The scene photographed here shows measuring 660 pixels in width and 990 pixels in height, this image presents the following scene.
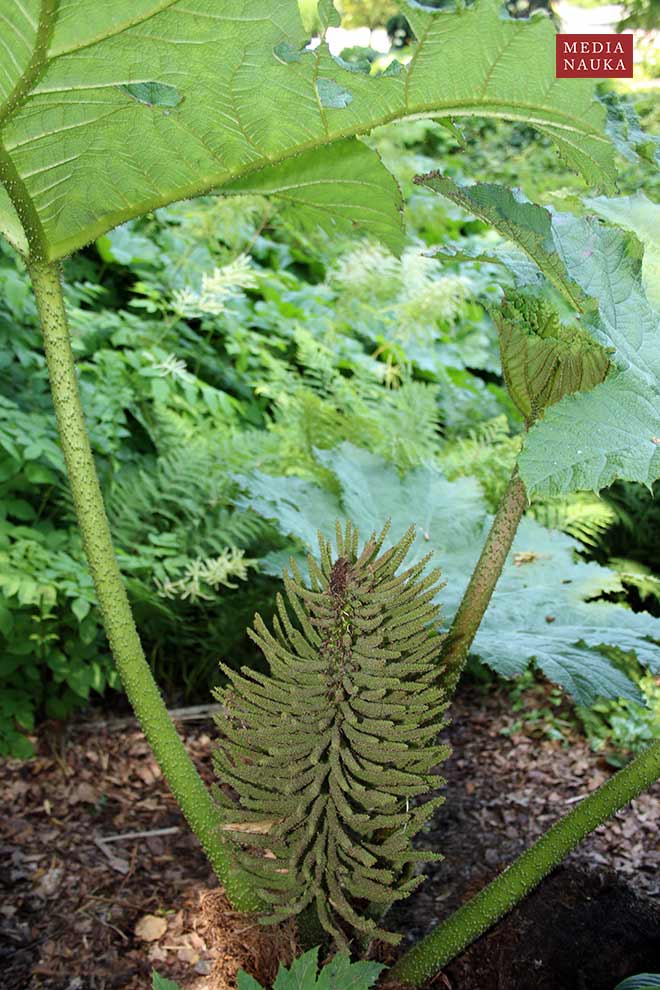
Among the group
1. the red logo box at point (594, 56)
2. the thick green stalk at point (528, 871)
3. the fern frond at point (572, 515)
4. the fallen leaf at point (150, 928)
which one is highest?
the red logo box at point (594, 56)

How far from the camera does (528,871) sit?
1220 millimetres

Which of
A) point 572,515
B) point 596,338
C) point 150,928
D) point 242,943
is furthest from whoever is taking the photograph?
point 572,515

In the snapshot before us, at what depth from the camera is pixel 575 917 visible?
1542 millimetres

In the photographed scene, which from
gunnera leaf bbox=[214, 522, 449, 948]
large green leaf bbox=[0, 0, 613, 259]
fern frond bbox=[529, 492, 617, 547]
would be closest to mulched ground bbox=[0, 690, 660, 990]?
gunnera leaf bbox=[214, 522, 449, 948]

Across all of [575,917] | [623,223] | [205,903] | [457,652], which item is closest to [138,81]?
[623,223]

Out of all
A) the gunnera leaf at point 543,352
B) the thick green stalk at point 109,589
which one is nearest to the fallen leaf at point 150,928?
the thick green stalk at point 109,589

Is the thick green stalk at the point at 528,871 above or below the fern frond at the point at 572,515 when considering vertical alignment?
below

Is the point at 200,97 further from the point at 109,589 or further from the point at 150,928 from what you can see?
the point at 150,928

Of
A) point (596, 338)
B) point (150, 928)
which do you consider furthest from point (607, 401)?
point (150, 928)

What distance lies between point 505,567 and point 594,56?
94 cm

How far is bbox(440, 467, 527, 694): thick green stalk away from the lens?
1.22 meters

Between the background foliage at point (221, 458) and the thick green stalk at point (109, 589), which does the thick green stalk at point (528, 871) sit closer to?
the background foliage at point (221, 458)

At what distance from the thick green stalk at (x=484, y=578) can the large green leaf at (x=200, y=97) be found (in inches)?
16.5

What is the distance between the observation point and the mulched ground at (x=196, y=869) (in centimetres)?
150
